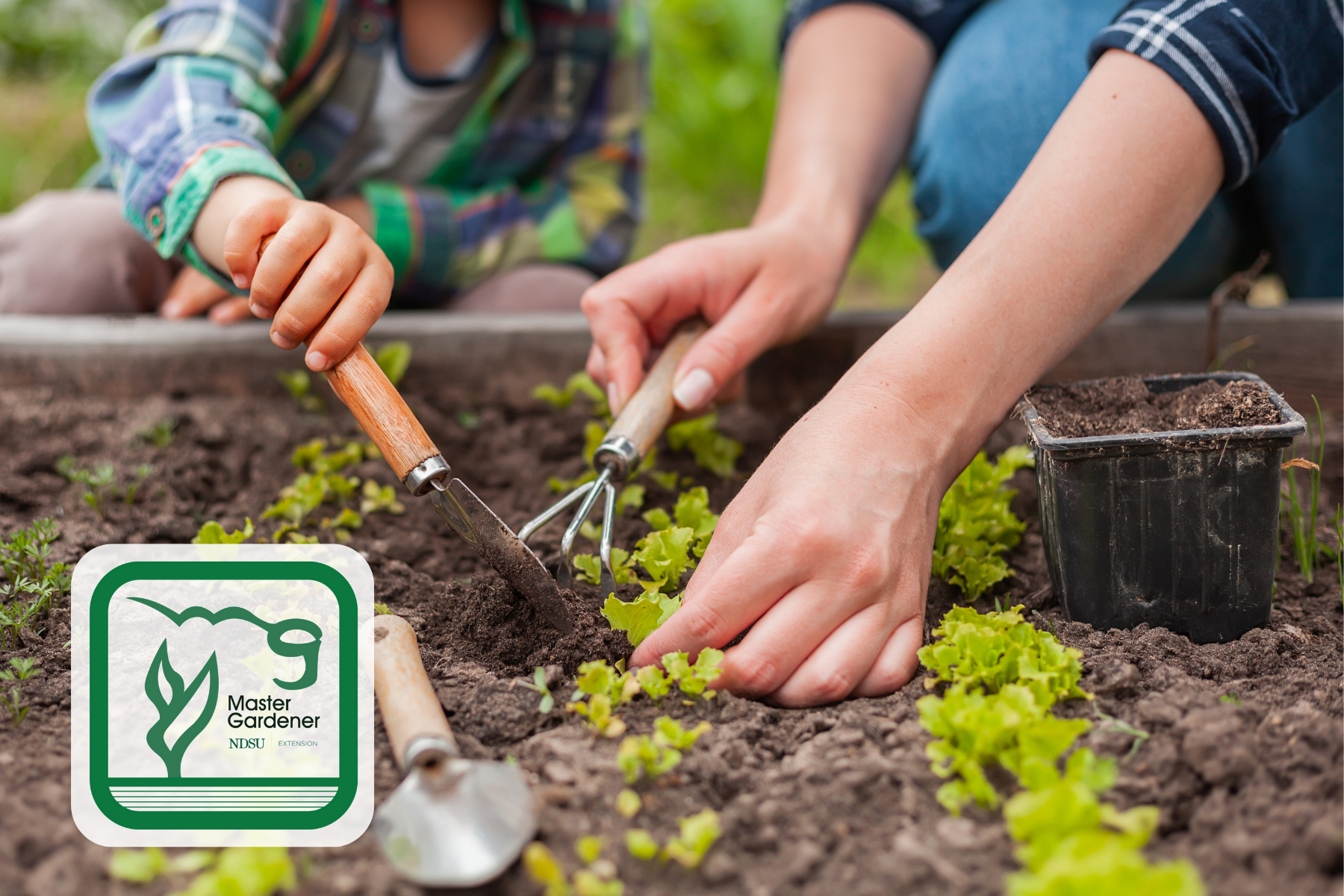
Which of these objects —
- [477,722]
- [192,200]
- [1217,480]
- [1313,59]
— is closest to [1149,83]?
[1313,59]

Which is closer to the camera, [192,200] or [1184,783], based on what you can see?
[1184,783]

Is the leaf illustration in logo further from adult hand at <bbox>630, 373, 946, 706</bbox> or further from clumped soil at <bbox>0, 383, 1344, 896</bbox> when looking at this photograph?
adult hand at <bbox>630, 373, 946, 706</bbox>

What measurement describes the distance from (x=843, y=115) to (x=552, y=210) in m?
0.98

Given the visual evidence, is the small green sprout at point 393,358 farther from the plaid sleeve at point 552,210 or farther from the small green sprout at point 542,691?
the small green sprout at point 542,691

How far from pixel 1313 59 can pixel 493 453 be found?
1.64m

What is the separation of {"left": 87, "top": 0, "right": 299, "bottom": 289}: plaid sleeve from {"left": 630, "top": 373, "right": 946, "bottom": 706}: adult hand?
1.05 m

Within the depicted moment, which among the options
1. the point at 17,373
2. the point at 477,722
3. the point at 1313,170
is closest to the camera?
the point at 477,722

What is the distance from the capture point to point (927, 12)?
7.72 ft

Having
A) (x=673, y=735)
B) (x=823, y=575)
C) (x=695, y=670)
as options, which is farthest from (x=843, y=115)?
(x=673, y=735)

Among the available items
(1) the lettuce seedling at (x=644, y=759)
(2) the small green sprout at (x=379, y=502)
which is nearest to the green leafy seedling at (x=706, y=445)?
(2) the small green sprout at (x=379, y=502)

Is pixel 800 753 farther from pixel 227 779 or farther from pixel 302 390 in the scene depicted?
pixel 302 390

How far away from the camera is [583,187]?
2.92 m

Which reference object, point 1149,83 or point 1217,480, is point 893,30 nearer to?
point 1149,83

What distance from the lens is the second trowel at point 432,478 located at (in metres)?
1.30
